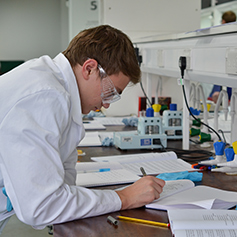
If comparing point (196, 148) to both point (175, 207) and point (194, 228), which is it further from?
point (194, 228)

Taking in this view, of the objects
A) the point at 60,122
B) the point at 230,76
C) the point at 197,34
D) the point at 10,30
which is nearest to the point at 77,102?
the point at 60,122

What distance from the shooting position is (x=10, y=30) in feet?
27.2

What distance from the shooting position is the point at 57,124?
111cm

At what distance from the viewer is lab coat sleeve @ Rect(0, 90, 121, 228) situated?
1053 millimetres

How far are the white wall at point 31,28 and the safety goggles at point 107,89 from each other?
283 inches

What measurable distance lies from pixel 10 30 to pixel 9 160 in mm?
7769

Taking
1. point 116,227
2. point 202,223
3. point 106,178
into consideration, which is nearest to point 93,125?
point 106,178

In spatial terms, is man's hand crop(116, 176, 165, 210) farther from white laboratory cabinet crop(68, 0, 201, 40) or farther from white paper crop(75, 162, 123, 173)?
white laboratory cabinet crop(68, 0, 201, 40)

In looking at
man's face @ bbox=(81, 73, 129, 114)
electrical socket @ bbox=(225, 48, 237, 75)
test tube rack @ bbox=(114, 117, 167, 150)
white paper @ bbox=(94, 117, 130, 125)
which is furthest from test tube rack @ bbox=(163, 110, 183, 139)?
man's face @ bbox=(81, 73, 129, 114)

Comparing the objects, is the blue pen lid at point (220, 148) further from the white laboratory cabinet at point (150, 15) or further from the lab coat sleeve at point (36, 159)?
the white laboratory cabinet at point (150, 15)

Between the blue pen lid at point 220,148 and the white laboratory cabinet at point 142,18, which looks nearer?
the blue pen lid at point 220,148

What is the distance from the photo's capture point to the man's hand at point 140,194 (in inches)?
50.2

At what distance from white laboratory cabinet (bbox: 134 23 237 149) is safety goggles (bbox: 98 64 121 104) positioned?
52 cm

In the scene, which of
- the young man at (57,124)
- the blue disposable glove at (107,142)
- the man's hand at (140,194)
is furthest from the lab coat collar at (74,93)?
the blue disposable glove at (107,142)
